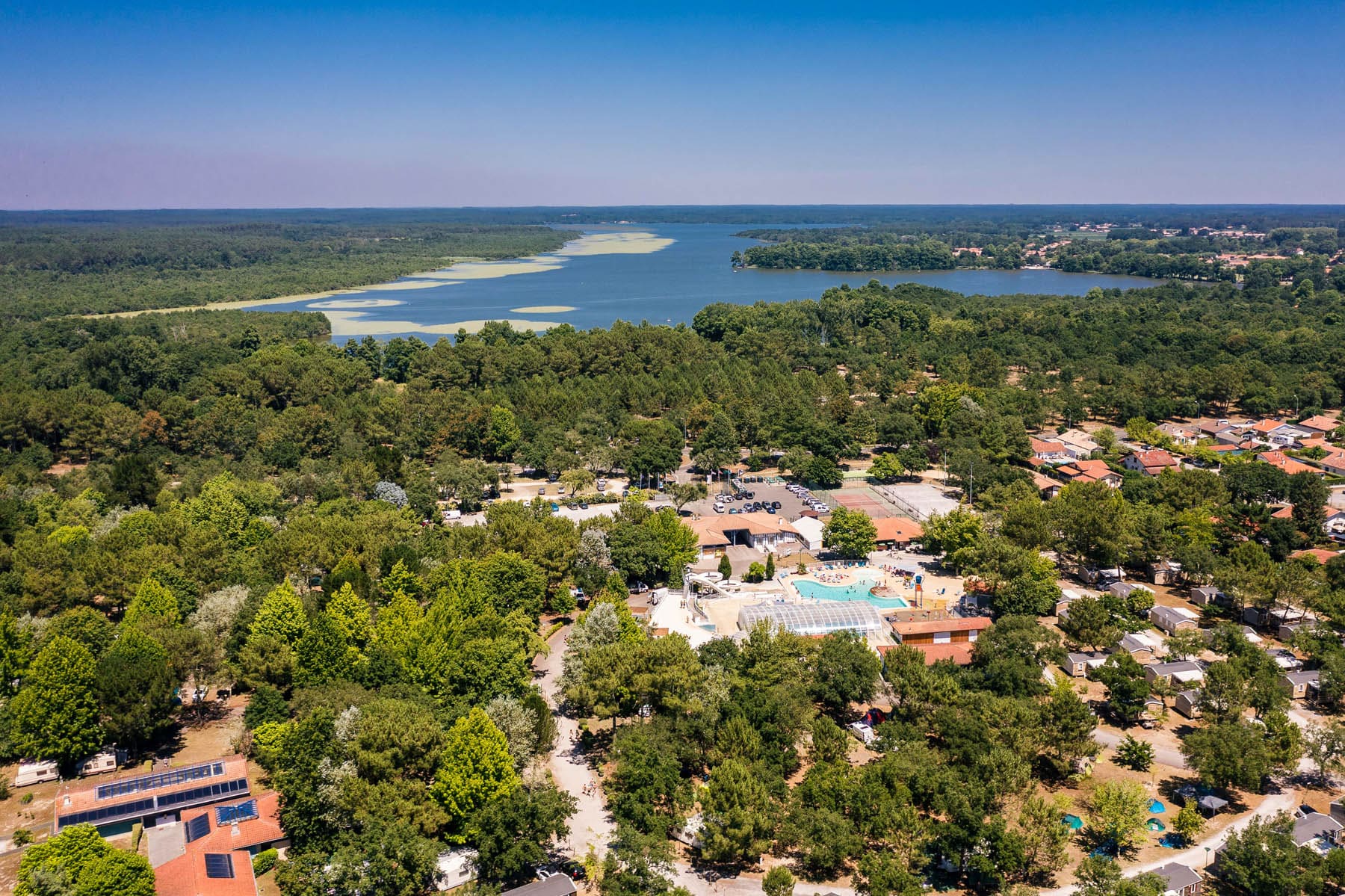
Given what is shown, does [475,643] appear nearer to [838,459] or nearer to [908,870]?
[908,870]

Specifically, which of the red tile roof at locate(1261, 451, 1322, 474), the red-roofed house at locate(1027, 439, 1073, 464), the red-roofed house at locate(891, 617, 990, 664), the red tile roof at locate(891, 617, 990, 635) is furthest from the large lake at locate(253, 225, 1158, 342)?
the red-roofed house at locate(891, 617, 990, 664)

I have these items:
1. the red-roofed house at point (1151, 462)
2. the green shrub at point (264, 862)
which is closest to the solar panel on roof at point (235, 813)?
the green shrub at point (264, 862)

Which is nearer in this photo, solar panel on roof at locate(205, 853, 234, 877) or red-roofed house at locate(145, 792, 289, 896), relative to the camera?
red-roofed house at locate(145, 792, 289, 896)

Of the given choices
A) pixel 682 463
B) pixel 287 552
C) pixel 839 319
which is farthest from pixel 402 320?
pixel 287 552

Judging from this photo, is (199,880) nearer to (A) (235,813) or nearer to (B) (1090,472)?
(A) (235,813)

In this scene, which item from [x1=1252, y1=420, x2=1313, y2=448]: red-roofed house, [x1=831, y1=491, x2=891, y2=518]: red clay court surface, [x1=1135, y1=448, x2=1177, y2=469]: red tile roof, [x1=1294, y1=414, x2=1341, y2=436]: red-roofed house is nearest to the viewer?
[x1=831, y1=491, x2=891, y2=518]: red clay court surface

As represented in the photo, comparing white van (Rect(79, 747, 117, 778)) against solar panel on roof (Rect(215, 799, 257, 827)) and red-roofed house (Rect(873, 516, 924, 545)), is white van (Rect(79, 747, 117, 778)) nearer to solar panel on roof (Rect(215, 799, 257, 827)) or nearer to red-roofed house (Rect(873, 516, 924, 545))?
solar panel on roof (Rect(215, 799, 257, 827))
